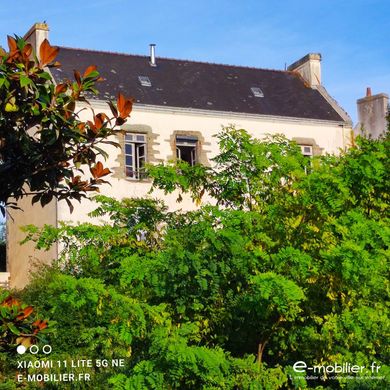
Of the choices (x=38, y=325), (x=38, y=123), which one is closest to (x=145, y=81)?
(x=38, y=123)

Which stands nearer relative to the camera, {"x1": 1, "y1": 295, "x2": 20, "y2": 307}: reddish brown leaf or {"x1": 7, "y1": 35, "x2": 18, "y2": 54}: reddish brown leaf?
{"x1": 1, "y1": 295, "x2": 20, "y2": 307}: reddish brown leaf

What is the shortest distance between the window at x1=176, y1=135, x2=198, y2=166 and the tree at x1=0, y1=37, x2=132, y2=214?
22.3 metres

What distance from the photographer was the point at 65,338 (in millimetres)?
17516

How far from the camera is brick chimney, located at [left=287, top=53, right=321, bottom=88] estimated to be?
106 ft

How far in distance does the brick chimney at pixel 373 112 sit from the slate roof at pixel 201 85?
1693 mm

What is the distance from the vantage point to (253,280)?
352 inches

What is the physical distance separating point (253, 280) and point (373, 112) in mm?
24373

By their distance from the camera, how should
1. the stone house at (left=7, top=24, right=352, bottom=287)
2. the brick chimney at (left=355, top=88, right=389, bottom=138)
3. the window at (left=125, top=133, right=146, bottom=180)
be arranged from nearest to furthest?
the stone house at (left=7, top=24, right=352, bottom=287)
the window at (left=125, top=133, right=146, bottom=180)
the brick chimney at (left=355, top=88, right=389, bottom=138)

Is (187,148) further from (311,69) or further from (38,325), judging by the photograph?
(38,325)

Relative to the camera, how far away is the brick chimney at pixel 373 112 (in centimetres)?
3175

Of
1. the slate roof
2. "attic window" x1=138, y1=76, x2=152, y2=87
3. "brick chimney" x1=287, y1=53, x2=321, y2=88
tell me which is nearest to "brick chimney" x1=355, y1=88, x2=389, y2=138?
the slate roof

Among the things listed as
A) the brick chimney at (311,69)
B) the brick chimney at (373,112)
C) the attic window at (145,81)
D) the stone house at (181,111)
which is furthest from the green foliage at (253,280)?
the brick chimney at (311,69)

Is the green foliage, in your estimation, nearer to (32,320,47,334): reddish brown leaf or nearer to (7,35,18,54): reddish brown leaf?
(32,320,47,334): reddish brown leaf

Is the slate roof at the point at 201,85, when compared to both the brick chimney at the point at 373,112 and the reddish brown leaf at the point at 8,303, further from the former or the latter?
the reddish brown leaf at the point at 8,303
